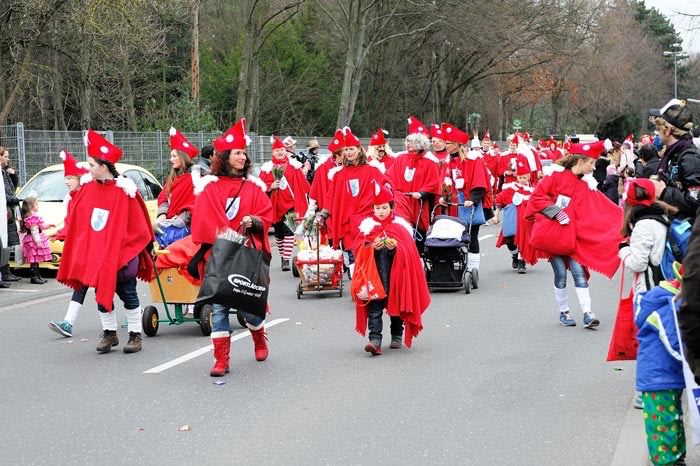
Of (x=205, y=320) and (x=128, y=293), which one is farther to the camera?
(x=205, y=320)

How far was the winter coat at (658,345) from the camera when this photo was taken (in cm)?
521

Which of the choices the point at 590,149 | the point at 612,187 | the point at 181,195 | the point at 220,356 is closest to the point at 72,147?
the point at 612,187

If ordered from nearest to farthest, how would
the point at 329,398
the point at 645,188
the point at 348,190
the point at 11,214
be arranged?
the point at 645,188
the point at 329,398
the point at 348,190
the point at 11,214

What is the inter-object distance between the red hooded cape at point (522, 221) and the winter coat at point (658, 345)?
6.00m

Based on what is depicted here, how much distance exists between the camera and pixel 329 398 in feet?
26.0

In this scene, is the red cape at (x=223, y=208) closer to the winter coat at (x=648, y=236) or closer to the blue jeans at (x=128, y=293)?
the blue jeans at (x=128, y=293)

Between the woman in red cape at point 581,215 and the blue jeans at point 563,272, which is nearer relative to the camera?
the woman in red cape at point 581,215

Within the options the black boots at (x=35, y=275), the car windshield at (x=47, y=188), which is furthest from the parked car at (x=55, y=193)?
the black boots at (x=35, y=275)

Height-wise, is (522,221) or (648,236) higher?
(648,236)

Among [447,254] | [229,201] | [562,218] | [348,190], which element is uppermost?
[229,201]

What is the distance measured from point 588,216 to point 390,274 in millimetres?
2440

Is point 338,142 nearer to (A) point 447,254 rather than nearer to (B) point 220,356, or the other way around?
(A) point 447,254

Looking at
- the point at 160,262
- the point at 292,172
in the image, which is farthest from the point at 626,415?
the point at 292,172

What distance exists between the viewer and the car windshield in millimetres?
17219
